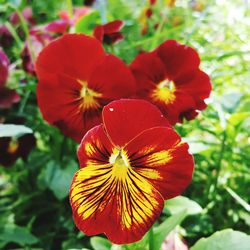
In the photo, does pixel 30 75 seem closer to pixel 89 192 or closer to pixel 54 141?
pixel 54 141

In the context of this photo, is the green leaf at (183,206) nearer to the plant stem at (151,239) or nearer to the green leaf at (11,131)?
the plant stem at (151,239)

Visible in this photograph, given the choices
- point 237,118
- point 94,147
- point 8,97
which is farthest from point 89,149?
point 8,97

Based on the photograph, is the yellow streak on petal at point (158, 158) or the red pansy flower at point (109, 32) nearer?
the yellow streak on petal at point (158, 158)

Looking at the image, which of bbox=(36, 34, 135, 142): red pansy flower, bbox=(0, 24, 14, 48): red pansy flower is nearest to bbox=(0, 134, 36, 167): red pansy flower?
bbox=(36, 34, 135, 142): red pansy flower

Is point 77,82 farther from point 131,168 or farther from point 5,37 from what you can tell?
point 5,37

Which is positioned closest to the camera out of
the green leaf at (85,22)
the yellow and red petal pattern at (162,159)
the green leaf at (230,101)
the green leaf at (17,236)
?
the yellow and red petal pattern at (162,159)

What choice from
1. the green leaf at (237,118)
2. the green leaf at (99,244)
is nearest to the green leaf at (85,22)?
the green leaf at (237,118)
